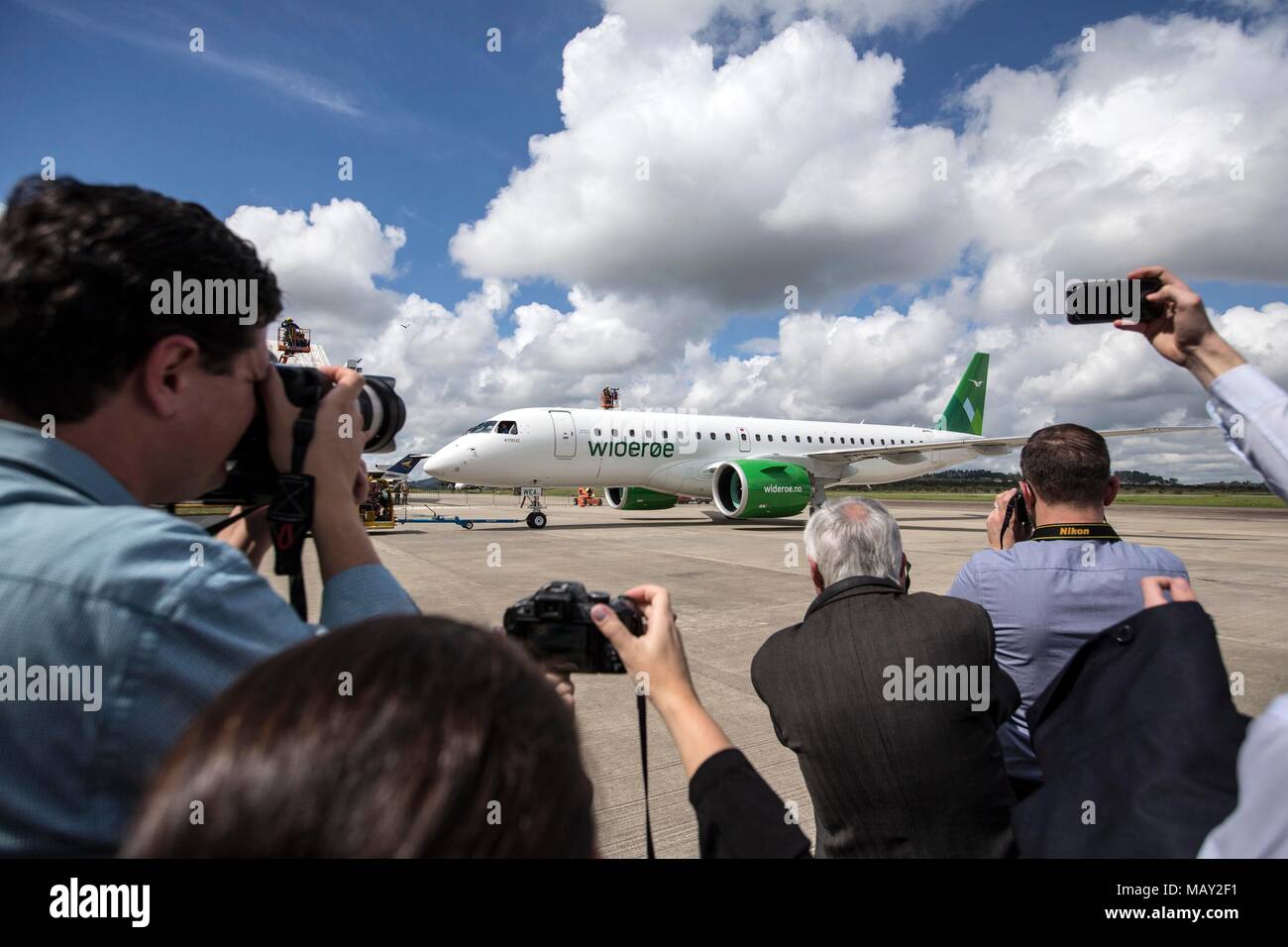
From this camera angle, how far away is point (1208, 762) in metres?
1.20

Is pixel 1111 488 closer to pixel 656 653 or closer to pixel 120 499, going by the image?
pixel 656 653

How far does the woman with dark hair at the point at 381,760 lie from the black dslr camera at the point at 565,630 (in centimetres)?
64

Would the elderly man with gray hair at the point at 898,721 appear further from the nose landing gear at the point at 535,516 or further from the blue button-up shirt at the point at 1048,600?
the nose landing gear at the point at 535,516

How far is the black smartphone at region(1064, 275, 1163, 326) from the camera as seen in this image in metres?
1.65

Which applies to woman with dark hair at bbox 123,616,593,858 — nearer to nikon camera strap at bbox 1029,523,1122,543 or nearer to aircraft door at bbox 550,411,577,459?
nikon camera strap at bbox 1029,523,1122,543

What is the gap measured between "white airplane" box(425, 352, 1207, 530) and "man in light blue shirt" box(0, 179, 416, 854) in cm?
1513

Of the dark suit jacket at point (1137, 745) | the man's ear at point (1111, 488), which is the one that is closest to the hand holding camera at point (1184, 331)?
the dark suit jacket at point (1137, 745)

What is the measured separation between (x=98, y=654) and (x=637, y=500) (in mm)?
21915

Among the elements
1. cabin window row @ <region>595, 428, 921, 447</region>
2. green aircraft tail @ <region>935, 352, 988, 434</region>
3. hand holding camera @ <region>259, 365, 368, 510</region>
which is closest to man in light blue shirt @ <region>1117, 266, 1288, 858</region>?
hand holding camera @ <region>259, 365, 368, 510</region>

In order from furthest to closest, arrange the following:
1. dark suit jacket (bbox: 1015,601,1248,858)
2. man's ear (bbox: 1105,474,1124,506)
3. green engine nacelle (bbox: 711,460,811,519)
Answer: green engine nacelle (bbox: 711,460,811,519) → man's ear (bbox: 1105,474,1124,506) → dark suit jacket (bbox: 1015,601,1248,858)

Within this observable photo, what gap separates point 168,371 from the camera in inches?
42.7

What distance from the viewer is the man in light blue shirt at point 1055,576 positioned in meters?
2.22
